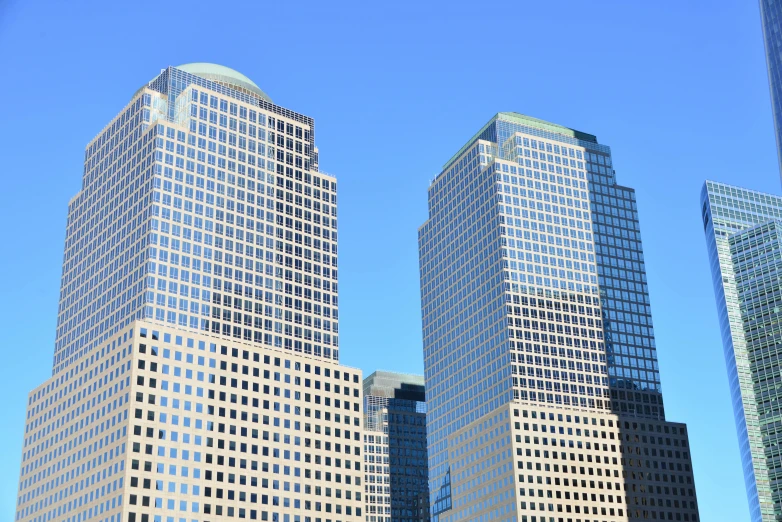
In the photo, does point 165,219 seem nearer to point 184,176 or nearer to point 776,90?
point 184,176

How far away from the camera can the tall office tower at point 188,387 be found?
169 m

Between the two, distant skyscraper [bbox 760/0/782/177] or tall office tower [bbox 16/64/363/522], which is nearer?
distant skyscraper [bbox 760/0/782/177]

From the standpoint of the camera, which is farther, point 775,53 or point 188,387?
point 188,387

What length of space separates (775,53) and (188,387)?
117 m

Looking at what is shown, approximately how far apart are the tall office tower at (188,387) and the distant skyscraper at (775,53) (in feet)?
300

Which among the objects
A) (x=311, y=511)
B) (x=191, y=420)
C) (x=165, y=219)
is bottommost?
(x=311, y=511)

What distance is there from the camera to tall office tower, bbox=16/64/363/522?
169m

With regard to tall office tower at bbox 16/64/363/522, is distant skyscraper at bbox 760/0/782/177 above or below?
above

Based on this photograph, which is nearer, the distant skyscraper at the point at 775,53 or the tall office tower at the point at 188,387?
the distant skyscraper at the point at 775,53

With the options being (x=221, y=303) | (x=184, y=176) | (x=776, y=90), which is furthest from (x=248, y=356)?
(x=776, y=90)

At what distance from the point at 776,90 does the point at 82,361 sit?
13518 centimetres

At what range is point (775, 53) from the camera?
6693 inches

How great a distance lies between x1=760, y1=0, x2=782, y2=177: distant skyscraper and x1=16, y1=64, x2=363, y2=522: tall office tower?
91.3 m

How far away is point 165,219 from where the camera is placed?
189 m
